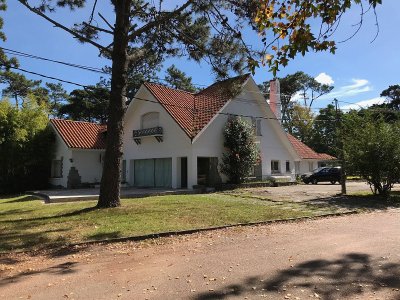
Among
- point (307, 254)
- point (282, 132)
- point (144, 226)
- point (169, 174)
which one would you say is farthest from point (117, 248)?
point (282, 132)

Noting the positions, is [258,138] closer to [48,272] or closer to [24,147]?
[24,147]

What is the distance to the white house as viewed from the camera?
25.2 metres

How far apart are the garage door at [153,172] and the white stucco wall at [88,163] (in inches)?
110

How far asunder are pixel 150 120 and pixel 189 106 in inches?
116

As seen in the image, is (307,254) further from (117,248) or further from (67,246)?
(67,246)

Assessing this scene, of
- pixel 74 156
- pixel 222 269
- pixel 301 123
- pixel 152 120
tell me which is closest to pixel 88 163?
pixel 74 156

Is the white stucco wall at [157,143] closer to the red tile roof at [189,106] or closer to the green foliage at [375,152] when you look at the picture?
the red tile roof at [189,106]

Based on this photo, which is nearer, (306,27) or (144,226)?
(306,27)

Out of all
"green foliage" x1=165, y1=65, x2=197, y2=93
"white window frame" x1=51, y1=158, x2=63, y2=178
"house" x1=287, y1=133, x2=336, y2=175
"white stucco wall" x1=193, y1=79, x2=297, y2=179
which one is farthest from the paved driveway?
"green foliage" x1=165, y1=65, x2=197, y2=93

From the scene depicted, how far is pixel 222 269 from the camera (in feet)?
22.5

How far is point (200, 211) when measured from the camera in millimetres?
14016

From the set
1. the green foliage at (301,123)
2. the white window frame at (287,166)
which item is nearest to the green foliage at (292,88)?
the green foliage at (301,123)

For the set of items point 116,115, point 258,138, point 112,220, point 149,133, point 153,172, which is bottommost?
point 112,220

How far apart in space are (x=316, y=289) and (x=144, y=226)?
6.14 m
